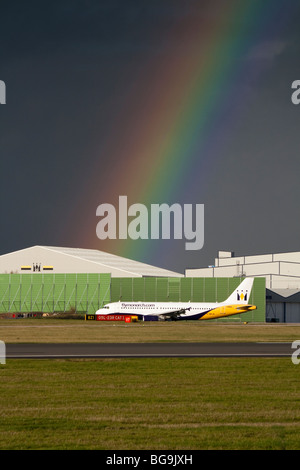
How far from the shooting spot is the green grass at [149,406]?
1723 cm

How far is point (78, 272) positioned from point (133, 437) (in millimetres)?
142884

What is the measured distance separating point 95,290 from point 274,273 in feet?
145

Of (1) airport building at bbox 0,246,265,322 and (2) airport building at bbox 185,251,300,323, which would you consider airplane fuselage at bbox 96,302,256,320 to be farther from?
(2) airport building at bbox 185,251,300,323

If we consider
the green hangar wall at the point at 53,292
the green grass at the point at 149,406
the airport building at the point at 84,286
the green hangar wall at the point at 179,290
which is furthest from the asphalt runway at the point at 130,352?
the green hangar wall at the point at 53,292

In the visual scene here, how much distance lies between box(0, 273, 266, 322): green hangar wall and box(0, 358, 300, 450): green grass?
11173 cm

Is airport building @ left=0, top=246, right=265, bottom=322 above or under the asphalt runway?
above

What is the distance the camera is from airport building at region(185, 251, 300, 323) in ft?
493

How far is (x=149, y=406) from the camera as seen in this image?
22.3 metres

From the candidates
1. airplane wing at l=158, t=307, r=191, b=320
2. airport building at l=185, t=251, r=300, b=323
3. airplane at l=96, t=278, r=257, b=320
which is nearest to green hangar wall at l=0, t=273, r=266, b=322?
airport building at l=185, t=251, r=300, b=323

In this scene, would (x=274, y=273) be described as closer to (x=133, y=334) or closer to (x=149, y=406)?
(x=133, y=334)

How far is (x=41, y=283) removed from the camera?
153m

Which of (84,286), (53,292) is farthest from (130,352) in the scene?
(53,292)

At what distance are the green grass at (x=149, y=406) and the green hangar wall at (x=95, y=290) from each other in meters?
112

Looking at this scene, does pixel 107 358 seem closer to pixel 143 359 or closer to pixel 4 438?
pixel 143 359
